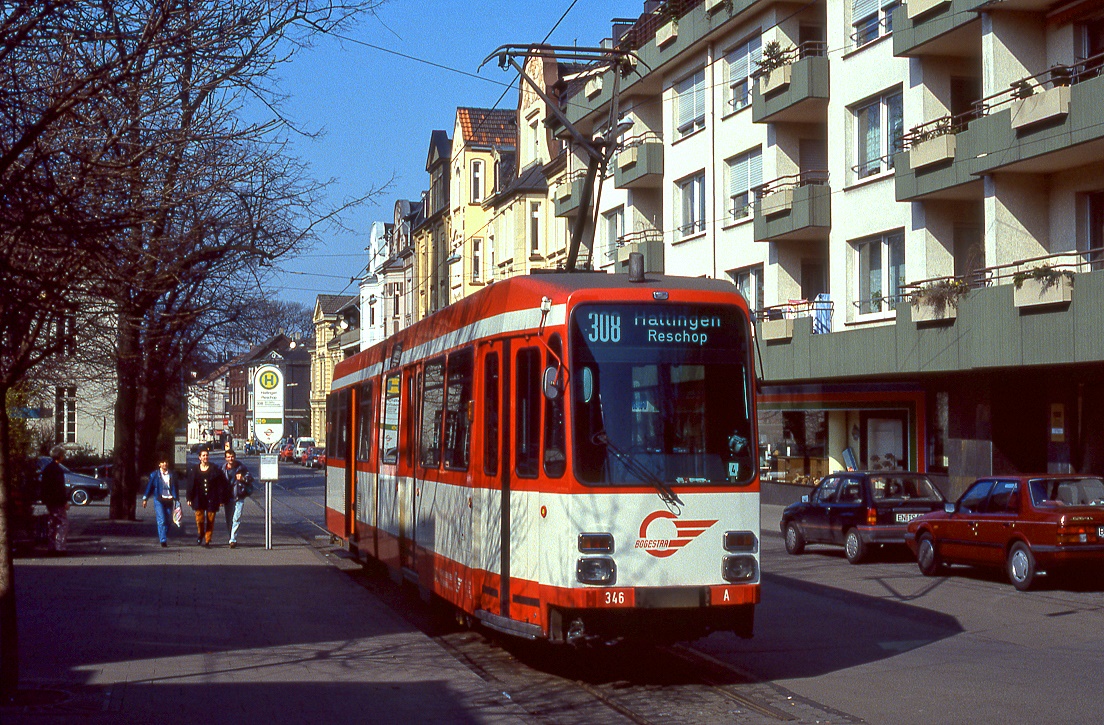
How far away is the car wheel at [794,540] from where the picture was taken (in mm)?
23688

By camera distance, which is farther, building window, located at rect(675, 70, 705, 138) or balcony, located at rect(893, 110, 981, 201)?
building window, located at rect(675, 70, 705, 138)

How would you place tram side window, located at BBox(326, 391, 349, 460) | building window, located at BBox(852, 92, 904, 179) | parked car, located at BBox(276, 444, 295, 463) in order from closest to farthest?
tram side window, located at BBox(326, 391, 349, 460), building window, located at BBox(852, 92, 904, 179), parked car, located at BBox(276, 444, 295, 463)

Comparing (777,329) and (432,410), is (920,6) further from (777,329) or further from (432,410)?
(432,410)

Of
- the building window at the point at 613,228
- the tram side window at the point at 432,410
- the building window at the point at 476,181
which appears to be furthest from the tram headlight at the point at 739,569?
the building window at the point at 476,181

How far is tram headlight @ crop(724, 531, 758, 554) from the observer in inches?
411

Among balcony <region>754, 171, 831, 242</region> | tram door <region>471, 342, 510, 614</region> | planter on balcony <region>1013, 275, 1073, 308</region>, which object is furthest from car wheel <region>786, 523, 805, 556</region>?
→ tram door <region>471, 342, 510, 614</region>

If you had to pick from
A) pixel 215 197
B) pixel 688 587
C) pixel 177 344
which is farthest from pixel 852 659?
pixel 177 344

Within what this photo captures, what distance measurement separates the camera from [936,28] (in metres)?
26.9

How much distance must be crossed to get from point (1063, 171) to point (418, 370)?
15.5 metres

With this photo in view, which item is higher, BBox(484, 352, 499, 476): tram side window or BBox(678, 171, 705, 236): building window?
BBox(678, 171, 705, 236): building window

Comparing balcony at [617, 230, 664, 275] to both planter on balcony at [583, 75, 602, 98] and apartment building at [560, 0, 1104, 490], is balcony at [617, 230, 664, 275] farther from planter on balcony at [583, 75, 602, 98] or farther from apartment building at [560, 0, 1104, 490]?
planter on balcony at [583, 75, 602, 98]

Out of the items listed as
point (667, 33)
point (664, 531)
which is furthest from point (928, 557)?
point (667, 33)

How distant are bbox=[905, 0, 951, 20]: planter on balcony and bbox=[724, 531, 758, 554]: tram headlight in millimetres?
19171

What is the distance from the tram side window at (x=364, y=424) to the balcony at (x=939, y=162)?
13.0 metres
